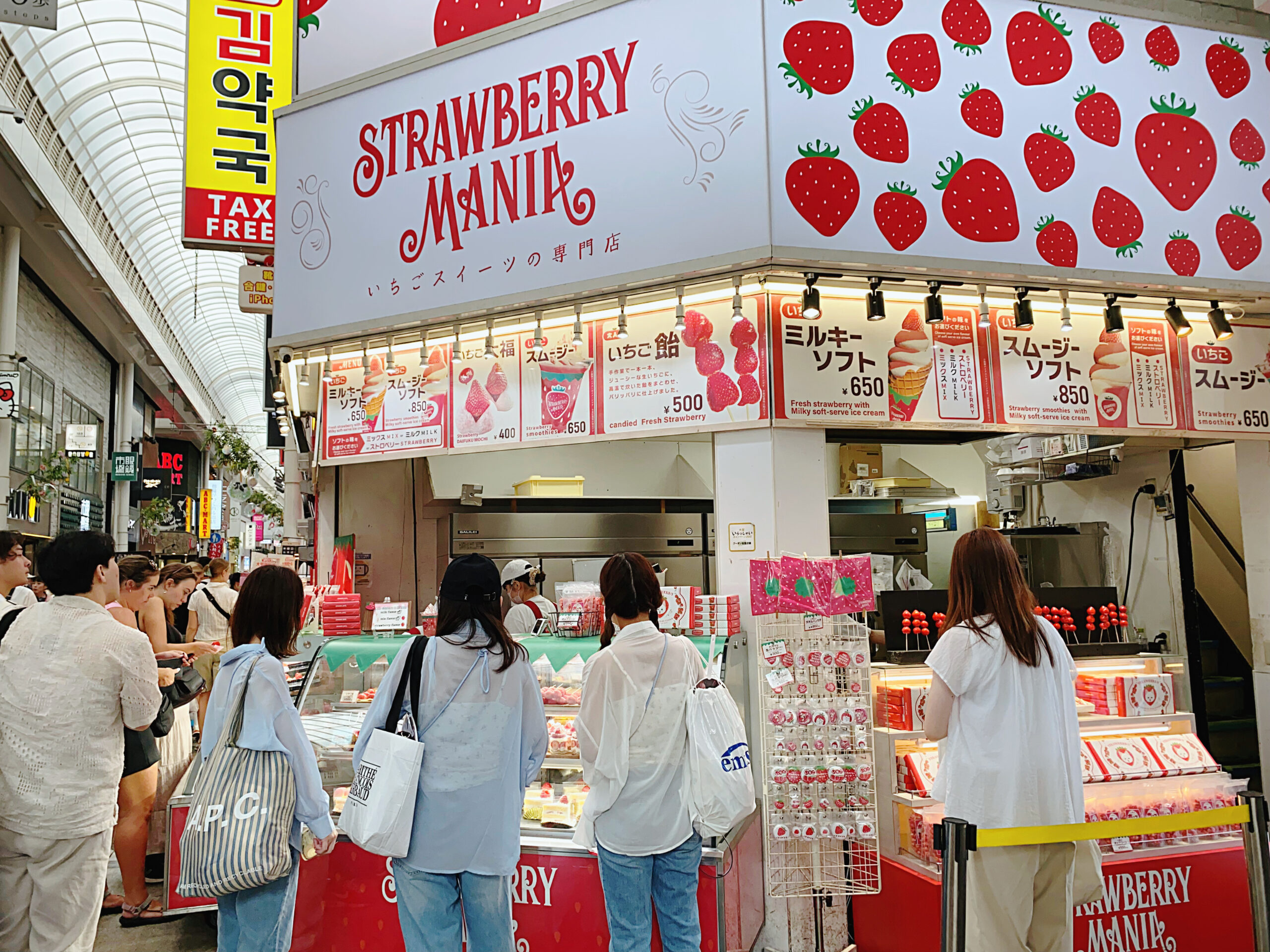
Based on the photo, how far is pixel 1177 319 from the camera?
4984 millimetres

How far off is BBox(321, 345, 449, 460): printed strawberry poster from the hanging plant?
967 centimetres

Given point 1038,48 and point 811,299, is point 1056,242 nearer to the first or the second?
point 1038,48

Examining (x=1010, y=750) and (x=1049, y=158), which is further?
(x=1049, y=158)

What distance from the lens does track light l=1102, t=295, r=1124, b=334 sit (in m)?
4.86

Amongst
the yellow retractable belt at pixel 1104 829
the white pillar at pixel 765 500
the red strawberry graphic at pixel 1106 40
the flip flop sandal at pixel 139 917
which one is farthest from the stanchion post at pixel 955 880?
→ the flip flop sandal at pixel 139 917

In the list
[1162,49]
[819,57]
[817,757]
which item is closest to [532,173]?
[819,57]

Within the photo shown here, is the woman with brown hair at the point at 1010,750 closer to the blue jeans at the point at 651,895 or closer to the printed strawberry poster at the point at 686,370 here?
the blue jeans at the point at 651,895

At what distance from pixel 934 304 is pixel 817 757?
2.35 m

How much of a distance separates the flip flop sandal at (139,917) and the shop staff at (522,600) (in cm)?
262

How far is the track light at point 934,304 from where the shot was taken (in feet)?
15.1

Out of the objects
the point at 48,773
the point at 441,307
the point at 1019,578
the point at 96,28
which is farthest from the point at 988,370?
the point at 96,28

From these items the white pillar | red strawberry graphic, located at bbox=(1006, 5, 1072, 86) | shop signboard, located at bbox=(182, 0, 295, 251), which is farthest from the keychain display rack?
shop signboard, located at bbox=(182, 0, 295, 251)

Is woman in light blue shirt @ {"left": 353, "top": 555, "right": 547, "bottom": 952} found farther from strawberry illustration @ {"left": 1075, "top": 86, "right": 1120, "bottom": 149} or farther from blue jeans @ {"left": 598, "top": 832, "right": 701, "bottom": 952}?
strawberry illustration @ {"left": 1075, "top": 86, "right": 1120, "bottom": 149}

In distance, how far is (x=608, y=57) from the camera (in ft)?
16.0
